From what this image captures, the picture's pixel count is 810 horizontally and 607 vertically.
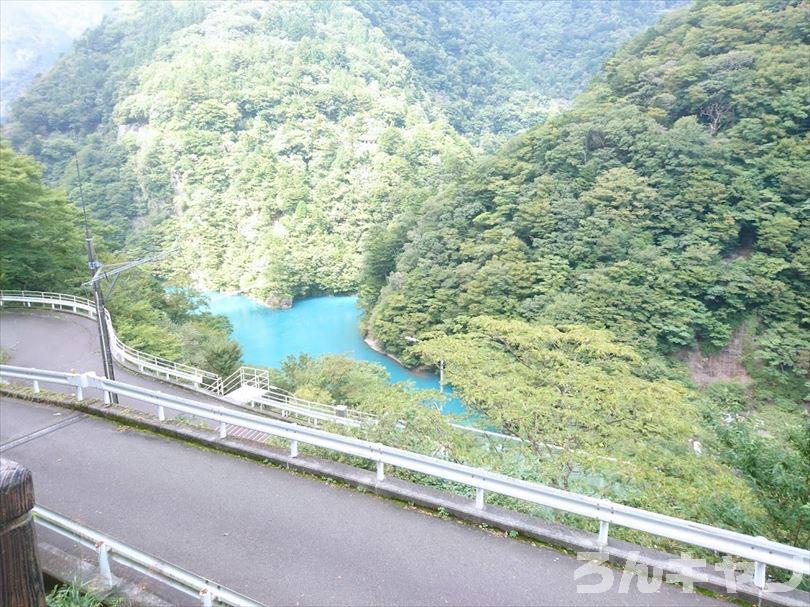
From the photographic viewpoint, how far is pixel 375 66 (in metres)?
90.5

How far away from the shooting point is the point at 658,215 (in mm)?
30062

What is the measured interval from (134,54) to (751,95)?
3875 inches

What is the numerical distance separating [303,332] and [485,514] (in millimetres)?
37493

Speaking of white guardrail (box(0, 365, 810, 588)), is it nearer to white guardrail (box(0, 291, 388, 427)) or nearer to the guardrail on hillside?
white guardrail (box(0, 291, 388, 427))

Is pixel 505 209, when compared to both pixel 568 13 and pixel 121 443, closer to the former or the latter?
pixel 121 443

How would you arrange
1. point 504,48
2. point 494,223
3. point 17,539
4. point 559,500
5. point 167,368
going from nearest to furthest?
1. point 17,539
2. point 559,500
3. point 167,368
4. point 494,223
5. point 504,48

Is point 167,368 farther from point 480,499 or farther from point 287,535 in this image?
point 480,499

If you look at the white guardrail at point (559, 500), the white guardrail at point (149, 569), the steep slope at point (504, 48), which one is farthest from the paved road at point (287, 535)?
the steep slope at point (504, 48)

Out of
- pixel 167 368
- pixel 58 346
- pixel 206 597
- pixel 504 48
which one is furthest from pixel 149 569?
pixel 504 48

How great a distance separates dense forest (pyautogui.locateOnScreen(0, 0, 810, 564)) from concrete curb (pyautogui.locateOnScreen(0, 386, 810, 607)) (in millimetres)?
1296

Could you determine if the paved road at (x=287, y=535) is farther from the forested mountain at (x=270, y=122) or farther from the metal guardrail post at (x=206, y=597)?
the forested mountain at (x=270, y=122)

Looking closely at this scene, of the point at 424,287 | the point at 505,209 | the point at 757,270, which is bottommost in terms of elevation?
the point at 424,287

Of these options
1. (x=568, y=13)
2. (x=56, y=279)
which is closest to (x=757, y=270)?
(x=56, y=279)

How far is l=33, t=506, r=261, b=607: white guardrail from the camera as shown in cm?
281
